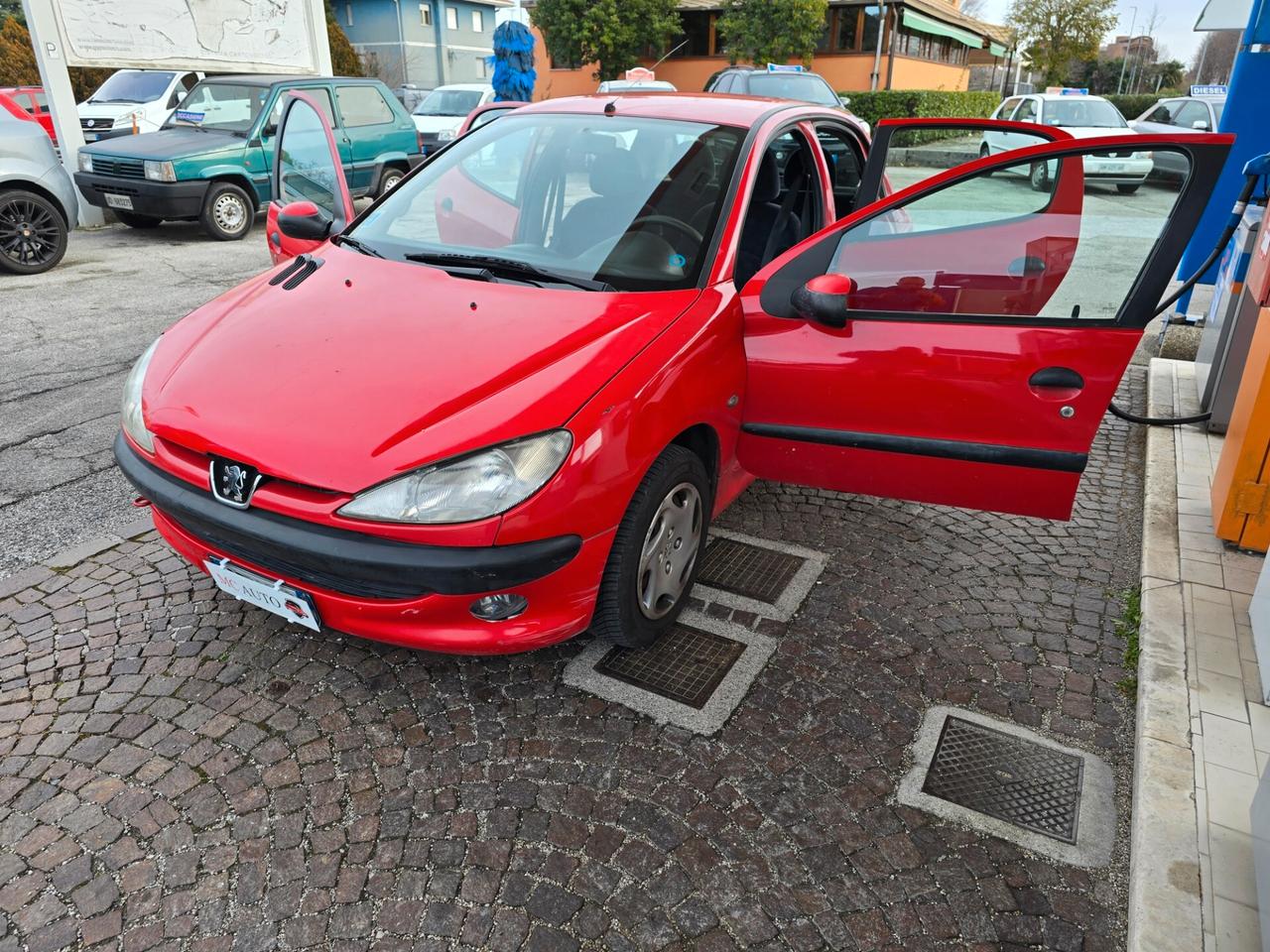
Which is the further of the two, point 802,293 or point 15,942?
point 802,293

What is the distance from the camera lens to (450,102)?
17.4m

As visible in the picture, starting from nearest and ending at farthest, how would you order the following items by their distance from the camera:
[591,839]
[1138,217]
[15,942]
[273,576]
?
[15,942]
[591,839]
[273,576]
[1138,217]

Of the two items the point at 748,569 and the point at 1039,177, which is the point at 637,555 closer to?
the point at 748,569

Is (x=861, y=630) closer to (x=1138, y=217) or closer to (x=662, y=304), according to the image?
(x=662, y=304)

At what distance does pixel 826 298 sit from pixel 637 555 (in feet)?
3.65

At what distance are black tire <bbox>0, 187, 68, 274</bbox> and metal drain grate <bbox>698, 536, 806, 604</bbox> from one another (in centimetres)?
804

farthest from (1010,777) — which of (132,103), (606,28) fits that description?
(606,28)

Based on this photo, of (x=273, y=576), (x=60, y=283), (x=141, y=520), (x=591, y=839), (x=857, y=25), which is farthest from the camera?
(x=857, y=25)

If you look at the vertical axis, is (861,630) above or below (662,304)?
below

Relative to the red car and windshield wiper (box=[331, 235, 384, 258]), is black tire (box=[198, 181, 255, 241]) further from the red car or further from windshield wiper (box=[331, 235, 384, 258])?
windshield wiper (box=[331, 235, 384, 258])

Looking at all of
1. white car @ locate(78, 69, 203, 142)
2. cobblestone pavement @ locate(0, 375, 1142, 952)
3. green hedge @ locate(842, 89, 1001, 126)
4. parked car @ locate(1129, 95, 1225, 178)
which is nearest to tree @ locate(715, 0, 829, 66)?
green hedge @ locate(842, 89, 1001, 126)

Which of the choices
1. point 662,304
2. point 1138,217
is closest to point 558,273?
point 662,304

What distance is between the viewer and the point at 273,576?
2.52 meters

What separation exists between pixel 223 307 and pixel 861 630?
8.48 feet
